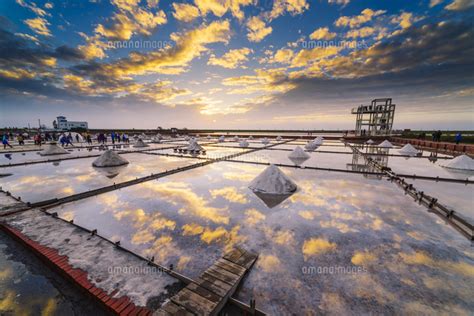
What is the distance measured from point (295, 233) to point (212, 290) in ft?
10.5

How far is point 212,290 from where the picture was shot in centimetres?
322

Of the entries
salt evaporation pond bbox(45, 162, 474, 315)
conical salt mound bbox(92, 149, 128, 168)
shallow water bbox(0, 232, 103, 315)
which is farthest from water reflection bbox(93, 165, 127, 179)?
shallow water bbox(0, 232, 103, 315)

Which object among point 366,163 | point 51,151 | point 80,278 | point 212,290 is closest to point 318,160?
point 366,163

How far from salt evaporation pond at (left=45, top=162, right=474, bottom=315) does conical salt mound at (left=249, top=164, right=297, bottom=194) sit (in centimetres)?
57

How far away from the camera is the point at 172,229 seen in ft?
18.7

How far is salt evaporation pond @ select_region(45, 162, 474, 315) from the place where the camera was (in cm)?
341

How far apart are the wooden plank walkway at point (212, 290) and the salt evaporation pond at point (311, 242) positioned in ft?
0.93

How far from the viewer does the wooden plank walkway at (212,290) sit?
2827mm

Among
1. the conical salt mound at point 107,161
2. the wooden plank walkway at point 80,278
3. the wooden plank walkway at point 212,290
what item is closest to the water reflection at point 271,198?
the wooden plank walkway at point 212,290

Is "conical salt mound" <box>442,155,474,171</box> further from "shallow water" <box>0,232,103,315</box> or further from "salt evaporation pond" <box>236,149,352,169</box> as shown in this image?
"shallow water" <box>0,232,103,315</box>

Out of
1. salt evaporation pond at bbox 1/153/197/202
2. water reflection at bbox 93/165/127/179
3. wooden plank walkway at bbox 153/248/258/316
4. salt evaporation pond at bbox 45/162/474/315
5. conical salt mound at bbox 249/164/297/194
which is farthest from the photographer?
water reflection at bbox 93/165/127/179

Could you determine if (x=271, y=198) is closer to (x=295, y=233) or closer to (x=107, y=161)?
(x=295, y=233)

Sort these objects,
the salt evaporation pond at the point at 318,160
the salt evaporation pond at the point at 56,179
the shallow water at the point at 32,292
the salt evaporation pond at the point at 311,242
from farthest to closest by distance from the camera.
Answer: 1. the salt evaporation pond at the point at 318,160
2. the salt evaporation pond at the point at 56,179
3. the salt evaporation pond at the point at 311,242
4. the shallow water at the point at 32,292

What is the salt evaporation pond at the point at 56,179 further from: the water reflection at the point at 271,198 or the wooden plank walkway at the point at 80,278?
the water reflection at the point at 271,198
